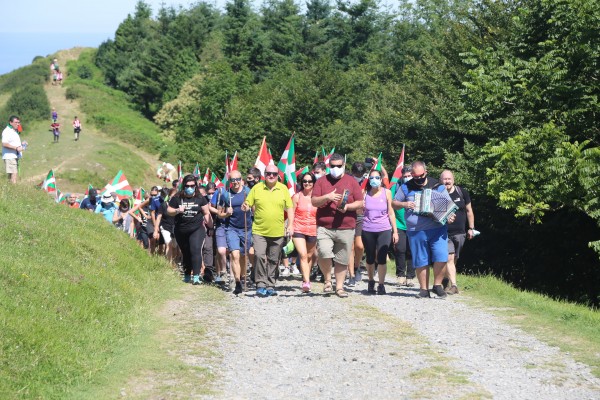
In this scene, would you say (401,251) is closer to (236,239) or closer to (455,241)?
(455,241)

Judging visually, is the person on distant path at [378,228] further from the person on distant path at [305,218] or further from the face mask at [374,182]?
the person on distant path at [305,218]

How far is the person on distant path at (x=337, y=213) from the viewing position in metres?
14.5

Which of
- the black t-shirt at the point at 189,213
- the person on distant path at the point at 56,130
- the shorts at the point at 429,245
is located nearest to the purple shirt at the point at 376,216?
the shorts at the point at 429,245

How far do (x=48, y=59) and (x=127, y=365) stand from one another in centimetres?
12495

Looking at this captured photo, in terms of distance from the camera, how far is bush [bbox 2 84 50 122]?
84.8 metres

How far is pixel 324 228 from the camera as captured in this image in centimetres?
1484

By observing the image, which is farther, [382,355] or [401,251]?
[401,251]

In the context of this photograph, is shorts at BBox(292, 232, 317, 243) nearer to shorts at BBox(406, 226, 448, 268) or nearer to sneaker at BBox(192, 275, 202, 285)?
shorts at BBox(406, 226, 448, 268)

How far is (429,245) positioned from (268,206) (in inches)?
103

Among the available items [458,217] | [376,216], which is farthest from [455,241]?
[376,216]

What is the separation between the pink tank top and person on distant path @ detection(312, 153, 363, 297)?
0.97 metres

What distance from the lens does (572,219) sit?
27203 mm

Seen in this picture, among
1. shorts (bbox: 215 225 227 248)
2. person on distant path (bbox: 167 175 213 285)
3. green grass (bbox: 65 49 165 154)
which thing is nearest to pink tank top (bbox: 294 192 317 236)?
shorts (bbox: 215 225 227 248)

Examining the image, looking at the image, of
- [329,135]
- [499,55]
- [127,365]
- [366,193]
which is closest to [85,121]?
[329,135]
